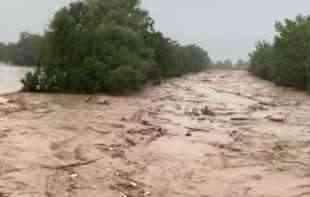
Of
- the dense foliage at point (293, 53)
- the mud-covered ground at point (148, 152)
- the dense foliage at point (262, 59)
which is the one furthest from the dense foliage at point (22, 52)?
the mud-covered ground at point (148, 152)

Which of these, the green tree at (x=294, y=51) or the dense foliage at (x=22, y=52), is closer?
the green tree at (x=294, y=51)

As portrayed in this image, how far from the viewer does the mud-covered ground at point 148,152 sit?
8.77 meters

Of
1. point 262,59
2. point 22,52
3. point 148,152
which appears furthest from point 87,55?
point 22,52

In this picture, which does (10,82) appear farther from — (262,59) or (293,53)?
(262,59)

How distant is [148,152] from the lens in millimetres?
11938

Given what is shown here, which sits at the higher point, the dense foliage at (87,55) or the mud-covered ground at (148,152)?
the dense foliage at (87,55)

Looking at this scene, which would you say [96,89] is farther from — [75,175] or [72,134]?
[75,175]

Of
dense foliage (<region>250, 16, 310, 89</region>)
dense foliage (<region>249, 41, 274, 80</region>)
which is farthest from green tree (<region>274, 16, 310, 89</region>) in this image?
dense foliage (<region>249, 41, 274, 80</region>)

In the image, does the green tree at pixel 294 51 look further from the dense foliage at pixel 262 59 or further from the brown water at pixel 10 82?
the brown water at pixel 10 82

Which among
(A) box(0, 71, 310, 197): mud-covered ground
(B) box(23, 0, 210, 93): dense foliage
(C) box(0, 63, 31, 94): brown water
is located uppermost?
(B) box(23, 0, 210, 93): dense foliage

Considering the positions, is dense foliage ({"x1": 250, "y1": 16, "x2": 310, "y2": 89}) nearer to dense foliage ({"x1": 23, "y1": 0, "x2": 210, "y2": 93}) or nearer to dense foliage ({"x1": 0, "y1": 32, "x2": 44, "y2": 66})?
dense foliage ({"x1": 23, "y1": 0, "x2": 210, "y2": 93})

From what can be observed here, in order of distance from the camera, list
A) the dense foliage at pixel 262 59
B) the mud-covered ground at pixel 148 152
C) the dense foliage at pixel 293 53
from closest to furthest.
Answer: the mud-covered ground at pixel 148 152 → the dense foliage at pixel 293 53 → the dense foliage at pixel 262 59

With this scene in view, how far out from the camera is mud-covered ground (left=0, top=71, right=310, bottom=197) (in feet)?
28.8

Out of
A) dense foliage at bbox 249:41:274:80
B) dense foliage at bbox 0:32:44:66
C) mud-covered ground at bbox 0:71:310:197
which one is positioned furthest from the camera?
dense foliage at bbox 0:32:44:66
